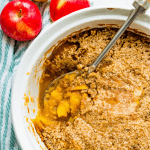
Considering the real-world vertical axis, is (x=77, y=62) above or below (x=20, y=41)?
below

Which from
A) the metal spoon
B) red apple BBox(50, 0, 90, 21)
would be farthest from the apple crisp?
red apple BBox(50, 0, 90, 21)

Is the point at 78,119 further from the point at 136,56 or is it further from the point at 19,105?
the point at 136,56

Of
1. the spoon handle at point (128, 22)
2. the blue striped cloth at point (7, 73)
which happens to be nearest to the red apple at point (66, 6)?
the blue striped cloth at point (7, 73)

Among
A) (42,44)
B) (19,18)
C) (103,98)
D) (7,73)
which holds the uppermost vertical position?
(19,18)

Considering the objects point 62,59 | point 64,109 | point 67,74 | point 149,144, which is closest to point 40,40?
point 62,59

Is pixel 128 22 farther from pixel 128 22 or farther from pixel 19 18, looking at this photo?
pixel 19 18

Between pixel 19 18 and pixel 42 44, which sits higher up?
pixel 19 18

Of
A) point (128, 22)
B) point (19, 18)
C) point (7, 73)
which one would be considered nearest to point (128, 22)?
point (128, 22)
